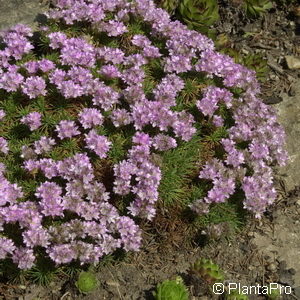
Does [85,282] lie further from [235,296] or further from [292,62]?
[292,62]

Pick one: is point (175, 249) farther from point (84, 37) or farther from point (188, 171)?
point (84, 37)

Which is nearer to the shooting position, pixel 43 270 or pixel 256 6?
pixel 43 270

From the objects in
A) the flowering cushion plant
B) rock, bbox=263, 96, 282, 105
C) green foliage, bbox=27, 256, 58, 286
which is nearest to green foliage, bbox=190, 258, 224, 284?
the flowering cushion plant

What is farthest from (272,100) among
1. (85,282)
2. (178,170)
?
(85,282)

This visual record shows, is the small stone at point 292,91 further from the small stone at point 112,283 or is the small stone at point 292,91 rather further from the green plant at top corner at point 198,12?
the small stone at point 112,283

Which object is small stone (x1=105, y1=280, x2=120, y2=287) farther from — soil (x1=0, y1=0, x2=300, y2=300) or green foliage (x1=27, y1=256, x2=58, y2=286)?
green foliage (x1=27, y1=256, x2=58, y2=286)

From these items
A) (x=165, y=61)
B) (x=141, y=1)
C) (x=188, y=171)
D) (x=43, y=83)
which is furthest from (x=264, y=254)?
(x=141, y=1)

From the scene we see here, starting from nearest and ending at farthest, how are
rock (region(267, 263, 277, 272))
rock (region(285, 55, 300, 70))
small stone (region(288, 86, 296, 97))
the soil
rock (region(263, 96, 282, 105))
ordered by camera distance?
the soil → rock (region(267, 263, 277, 272)) → rock (region(263, 96, 282, 105)) → small stone (region(288, 86, 296, 97)) → rock (region(285, 55, 300, 70))
